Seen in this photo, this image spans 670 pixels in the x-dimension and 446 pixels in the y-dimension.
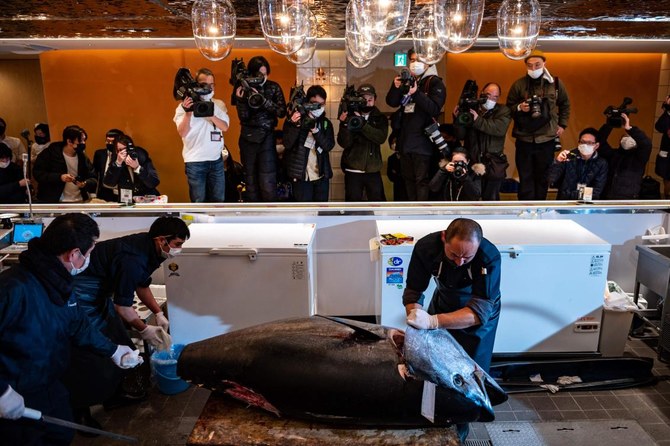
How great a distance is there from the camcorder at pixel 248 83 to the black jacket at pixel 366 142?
809 millimetres

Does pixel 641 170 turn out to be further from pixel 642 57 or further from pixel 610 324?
pixel 642 57

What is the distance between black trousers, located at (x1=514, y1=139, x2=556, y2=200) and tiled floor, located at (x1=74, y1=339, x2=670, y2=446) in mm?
2131

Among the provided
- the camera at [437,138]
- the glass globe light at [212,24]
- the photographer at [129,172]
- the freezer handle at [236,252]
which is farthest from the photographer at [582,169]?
the photographer at [129,172]

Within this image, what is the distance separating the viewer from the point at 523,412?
10.5 ft

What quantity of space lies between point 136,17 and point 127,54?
10.7ft

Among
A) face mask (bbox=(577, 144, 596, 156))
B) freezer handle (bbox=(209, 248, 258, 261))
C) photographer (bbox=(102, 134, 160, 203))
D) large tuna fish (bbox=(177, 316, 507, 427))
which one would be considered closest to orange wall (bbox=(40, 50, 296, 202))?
photographer (bbox=(102, 134, 160, 203))

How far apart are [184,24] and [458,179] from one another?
275cm

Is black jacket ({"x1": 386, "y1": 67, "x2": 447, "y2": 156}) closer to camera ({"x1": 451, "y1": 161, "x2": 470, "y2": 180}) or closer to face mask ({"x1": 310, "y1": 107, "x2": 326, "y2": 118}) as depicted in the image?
camera ({"x1": 451, "y1": 161, "x2": 470, "y2": 180})

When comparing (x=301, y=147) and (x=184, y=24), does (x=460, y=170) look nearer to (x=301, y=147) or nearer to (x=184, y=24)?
(x=301, y=147)

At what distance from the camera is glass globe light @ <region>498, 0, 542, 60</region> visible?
2.49 m

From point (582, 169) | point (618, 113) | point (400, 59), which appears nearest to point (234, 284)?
point (582, 169)

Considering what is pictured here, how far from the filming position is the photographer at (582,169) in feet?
14.9

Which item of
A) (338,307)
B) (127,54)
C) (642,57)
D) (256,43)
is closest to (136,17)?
(256,43)

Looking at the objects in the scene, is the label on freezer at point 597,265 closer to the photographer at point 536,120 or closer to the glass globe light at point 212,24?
the photographer at point 536,120
